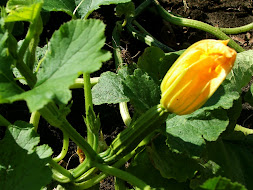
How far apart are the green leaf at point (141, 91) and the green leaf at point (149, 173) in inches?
12.2

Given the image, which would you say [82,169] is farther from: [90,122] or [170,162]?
[170,162]

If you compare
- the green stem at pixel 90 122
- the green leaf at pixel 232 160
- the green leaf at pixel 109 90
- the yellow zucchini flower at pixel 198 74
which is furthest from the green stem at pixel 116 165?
the yellow zucchini flower at pixel 198 74

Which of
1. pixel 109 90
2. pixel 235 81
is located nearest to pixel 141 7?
pixel 235 81

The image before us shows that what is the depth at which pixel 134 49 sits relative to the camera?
289 centimetres

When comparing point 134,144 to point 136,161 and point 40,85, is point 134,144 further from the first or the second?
point 40,85

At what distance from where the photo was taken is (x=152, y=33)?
9.92 feet

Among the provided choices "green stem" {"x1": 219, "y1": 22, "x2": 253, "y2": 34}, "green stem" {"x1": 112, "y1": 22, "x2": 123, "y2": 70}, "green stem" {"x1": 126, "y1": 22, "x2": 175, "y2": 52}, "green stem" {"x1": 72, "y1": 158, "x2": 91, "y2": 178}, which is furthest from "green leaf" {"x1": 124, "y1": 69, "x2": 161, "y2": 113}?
"green stem" {"x1": 219, "y1": 22, "x2": 253, "y2": 34}

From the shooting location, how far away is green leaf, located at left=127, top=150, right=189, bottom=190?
1.94 m

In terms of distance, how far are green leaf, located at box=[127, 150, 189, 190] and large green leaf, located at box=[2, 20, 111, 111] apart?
0.80 m

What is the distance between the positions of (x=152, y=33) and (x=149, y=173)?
140 cm

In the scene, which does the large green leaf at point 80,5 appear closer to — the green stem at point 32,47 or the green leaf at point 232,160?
the green stem at point 32,47

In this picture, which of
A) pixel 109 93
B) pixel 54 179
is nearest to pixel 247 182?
pixel 109 93

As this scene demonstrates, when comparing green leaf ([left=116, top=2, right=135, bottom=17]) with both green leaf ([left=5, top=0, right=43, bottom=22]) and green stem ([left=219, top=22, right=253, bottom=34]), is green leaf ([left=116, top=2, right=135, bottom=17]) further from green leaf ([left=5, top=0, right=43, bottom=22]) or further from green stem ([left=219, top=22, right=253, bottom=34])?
green leaf ([left=5, top=0, right=43, bottom=22])

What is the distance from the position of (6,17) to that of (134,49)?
1643 mm
